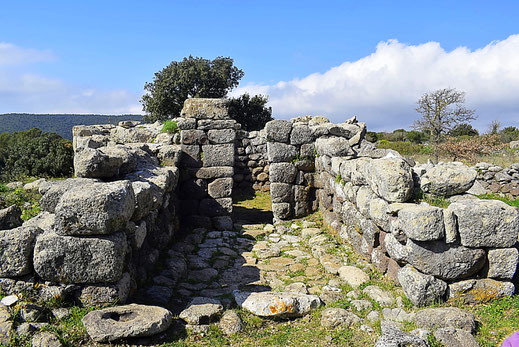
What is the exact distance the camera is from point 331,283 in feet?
18.8

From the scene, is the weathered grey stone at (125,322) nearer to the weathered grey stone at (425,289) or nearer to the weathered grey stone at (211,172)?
the weathered grey stone at (425,289)

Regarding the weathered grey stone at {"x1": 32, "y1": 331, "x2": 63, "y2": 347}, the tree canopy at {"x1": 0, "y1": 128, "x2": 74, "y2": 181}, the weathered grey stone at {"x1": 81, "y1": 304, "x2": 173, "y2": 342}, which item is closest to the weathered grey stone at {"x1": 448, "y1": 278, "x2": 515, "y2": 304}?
the weathered grey stone at {"x1": 81, "y1": 304, "x2": 173, "y2": 342}

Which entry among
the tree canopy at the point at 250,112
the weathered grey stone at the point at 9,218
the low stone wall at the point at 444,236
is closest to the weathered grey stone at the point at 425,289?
the low stone wall at the point at 444,236

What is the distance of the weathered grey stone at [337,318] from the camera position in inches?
171

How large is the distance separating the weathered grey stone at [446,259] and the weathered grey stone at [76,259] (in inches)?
127

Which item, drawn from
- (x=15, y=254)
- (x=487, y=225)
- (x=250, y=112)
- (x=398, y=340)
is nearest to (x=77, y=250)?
(x=15, y=254)

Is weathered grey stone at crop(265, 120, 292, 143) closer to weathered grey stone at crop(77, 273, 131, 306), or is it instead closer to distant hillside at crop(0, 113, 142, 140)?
weathered grey stone at crop(77, 273, 131, 306)

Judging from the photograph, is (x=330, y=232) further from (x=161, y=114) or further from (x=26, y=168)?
(x=161, y=114)

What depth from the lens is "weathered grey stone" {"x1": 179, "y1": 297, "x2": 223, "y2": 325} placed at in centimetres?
422

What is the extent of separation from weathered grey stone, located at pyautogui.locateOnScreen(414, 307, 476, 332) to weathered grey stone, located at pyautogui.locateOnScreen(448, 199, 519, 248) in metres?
0.74

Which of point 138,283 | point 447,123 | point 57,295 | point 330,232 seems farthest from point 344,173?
point 447,123

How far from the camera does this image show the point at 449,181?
16.4 feet

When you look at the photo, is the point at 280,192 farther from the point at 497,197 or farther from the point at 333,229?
the point at 497,197

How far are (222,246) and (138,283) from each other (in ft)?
9.95
